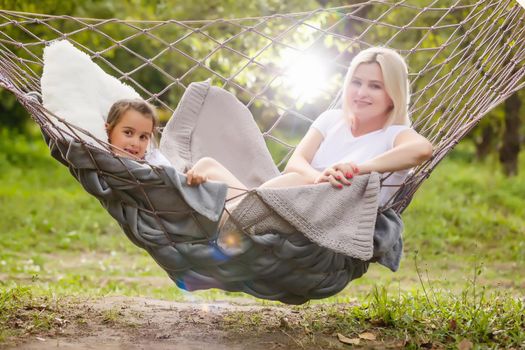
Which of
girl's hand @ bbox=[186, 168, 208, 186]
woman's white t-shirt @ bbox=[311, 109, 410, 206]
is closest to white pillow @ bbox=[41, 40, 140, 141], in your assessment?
girl's hand @ bbox=[186, 168, 208, 186]

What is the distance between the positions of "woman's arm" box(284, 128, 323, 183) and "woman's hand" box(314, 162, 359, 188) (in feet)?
0.63

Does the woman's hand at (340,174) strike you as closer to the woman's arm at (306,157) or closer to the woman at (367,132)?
the woman at (367,132)

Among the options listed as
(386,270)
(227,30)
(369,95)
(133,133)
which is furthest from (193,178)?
(227,30)

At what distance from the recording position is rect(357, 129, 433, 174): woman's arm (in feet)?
8.41

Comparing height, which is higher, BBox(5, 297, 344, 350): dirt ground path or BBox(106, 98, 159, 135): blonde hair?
BBox(106, 98, 159, 135): blonde hair

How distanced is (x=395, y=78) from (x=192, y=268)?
3.06ft

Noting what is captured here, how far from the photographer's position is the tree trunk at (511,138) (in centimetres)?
771

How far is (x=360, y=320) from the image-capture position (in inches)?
112

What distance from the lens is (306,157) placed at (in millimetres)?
2918

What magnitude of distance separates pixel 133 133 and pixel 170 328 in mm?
683

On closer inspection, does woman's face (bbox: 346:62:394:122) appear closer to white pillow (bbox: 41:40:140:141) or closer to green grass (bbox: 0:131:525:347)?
green grass (bbox: 0:131:525:347)

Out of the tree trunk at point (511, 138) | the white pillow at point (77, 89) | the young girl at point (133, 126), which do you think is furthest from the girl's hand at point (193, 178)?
the tree trunk at point (511, 138)

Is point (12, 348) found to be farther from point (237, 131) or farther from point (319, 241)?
point (237, 131)

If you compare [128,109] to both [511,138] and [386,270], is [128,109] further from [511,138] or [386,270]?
[511,138]
